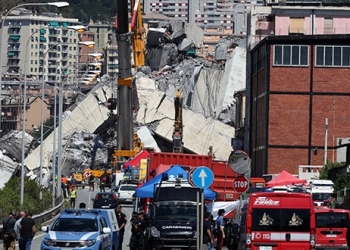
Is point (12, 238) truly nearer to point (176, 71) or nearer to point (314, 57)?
point (314, 57)

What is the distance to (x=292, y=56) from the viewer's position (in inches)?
3511

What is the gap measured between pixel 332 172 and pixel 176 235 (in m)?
38.3

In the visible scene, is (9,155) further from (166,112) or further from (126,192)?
(126,192)

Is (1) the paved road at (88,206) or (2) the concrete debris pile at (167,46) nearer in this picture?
(1) the paved road at (88,206)

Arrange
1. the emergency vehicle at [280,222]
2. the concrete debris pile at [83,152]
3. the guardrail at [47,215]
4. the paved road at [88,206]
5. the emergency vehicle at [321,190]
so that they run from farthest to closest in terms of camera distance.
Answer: the concrete debris pile at [83,152], the emergency vehicle at [321,190], the guardrail at [47,215], the paved road at [88,206], the emergency vehicle at [280,222]

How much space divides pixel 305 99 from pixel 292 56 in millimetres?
3284

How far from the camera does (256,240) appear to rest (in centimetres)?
3127

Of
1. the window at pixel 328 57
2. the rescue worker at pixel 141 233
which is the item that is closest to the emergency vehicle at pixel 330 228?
the rescue worker at pixel 141 233

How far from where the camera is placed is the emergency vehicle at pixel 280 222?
30.9 metres

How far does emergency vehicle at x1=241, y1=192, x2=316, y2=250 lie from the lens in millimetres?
30891

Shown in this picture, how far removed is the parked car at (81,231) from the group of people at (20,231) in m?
0.58

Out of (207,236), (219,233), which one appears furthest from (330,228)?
(207,236)

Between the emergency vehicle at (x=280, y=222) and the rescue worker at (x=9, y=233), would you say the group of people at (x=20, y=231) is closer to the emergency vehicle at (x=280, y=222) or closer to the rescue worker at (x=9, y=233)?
the rescue worker at (x=9, y=233)

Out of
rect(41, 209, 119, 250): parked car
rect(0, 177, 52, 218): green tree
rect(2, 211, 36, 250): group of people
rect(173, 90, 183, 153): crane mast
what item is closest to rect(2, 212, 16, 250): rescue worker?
rect(2, 211, 36, 250): group of people
